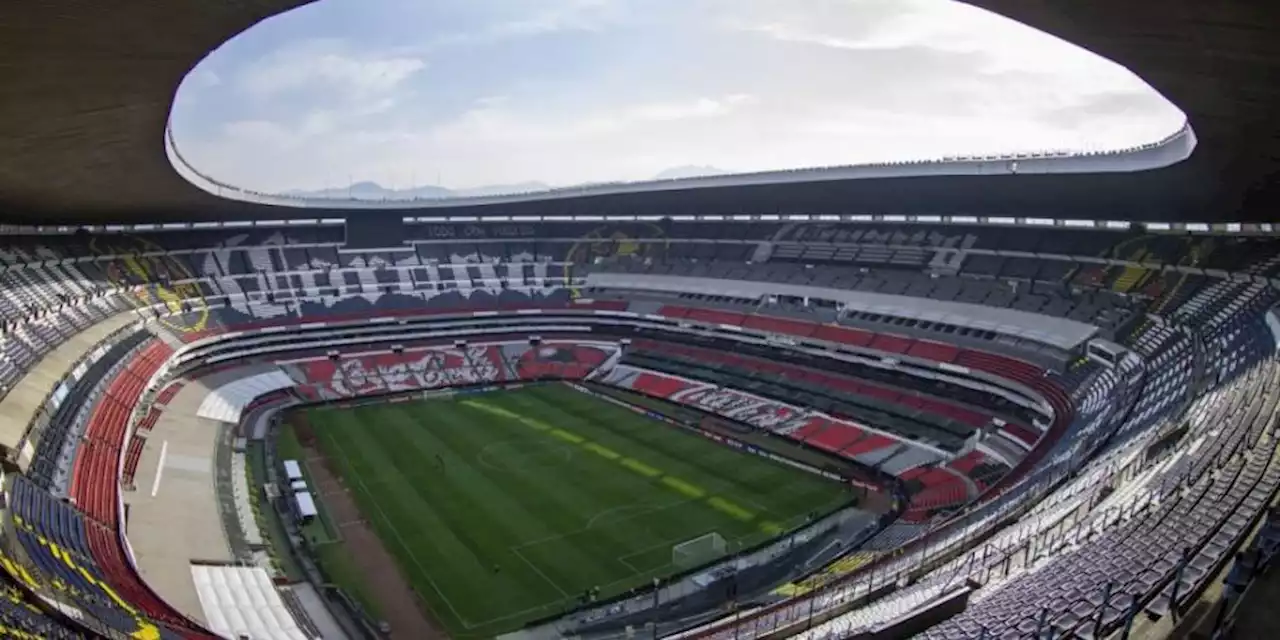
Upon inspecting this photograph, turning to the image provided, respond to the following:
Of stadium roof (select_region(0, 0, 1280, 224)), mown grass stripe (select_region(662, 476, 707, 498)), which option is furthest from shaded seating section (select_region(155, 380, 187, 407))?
mown grass stripe (select_region(662, 476, 707, 498))

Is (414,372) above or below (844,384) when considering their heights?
above

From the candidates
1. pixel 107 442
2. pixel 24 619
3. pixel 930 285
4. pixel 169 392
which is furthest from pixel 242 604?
pixel 930 285

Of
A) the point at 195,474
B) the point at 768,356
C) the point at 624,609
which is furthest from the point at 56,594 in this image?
the point at 768,356

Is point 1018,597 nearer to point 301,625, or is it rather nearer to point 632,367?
point 301,625

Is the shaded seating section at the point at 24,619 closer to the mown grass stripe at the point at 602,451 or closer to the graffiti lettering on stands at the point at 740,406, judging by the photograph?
the mown grass stripe at the point at 602,451

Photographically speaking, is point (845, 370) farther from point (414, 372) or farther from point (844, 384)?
point (414, 372)

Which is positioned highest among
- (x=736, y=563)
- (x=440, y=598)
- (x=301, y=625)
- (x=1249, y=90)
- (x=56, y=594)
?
(x=1249, y=90)

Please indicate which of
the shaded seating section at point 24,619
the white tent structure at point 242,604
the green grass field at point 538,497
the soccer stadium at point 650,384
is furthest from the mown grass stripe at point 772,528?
the shaded seating section at point 24,619
